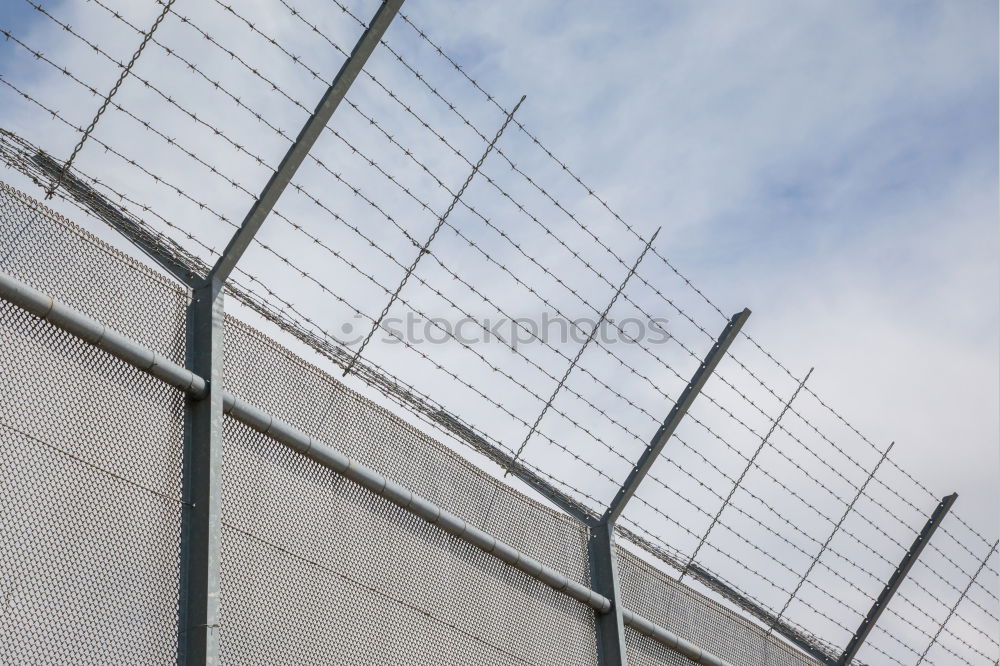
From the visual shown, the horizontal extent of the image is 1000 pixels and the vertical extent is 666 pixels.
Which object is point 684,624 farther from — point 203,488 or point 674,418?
point 203,488

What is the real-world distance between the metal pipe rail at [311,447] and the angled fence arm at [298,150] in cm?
66

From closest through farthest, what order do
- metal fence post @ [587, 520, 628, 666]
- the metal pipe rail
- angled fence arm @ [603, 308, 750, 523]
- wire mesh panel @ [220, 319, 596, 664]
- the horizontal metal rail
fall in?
the horizontal metal rail, the metal pipe rail, wire mesh panel @ [220, 319, 596, 664], metal fence post @ [587, 520, 628, 666], angled fence arm @ [603, 308, 750, 523]

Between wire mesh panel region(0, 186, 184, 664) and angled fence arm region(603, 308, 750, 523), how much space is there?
3.23m

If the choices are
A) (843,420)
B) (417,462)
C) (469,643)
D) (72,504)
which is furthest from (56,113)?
(843,420)

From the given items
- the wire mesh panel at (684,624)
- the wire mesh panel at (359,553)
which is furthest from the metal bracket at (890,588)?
the wire mesh panel at (359,553)

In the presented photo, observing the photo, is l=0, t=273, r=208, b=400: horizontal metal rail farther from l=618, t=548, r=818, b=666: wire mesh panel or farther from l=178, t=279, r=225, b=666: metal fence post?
l=618, t=548, r=818, b=666: wire mesh panel

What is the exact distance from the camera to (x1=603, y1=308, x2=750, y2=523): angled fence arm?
7402 mm

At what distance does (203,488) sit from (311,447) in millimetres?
706

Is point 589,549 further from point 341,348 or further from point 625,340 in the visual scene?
point 341,348

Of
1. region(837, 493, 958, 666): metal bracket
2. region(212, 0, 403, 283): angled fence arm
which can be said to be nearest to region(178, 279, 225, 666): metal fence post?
region(212, 0, 403, 283): angled fence arm

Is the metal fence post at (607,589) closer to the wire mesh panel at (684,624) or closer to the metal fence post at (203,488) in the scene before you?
the wire mesh panel at (684,624)

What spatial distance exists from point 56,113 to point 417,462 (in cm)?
265

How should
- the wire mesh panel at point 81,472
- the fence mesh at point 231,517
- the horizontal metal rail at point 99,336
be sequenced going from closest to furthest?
the wire mesh panel at point 81,472
the fence mesh at point 231,517
the horizontal metal rail at point 99,336

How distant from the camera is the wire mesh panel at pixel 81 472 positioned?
438 cm
